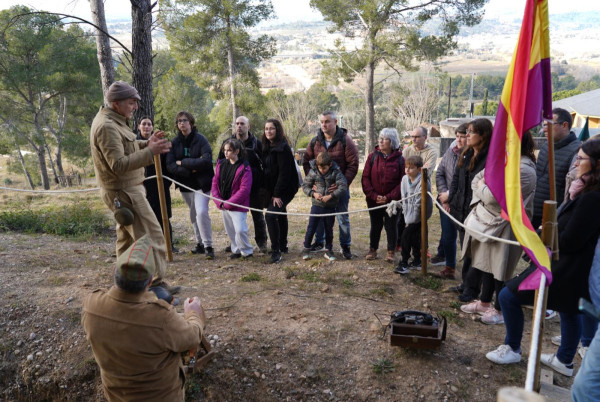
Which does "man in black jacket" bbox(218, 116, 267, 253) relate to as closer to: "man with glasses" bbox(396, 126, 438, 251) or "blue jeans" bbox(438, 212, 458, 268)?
"man with glasses" bbox(396, 126, 438, 251)

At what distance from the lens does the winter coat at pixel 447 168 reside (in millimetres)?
5301

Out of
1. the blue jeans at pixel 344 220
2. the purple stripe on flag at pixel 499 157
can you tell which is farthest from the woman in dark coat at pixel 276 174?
the purple stripe on flag at pixel 499 157

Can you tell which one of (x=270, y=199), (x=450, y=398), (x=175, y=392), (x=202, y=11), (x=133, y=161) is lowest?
(x=450, y=398)

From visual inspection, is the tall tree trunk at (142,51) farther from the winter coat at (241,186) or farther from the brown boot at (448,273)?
the brown boot at (448,273)


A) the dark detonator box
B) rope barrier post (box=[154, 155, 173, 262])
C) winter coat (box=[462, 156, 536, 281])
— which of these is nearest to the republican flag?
the dark detonator box

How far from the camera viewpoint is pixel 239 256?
20.5ft

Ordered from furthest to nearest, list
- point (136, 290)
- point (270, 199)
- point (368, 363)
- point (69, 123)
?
1. point (69, 123)
2. point (270, 199)
3. point (368, 363)
4. point (136, 290)

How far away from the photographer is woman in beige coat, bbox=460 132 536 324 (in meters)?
3.90

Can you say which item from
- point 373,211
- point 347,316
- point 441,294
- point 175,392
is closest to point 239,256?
point 373,211

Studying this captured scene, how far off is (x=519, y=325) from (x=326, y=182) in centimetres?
306

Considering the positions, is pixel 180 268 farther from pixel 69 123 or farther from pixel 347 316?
pixel 69 123

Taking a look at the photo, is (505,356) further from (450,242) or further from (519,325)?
(450,242)

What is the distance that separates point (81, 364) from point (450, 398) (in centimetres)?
319

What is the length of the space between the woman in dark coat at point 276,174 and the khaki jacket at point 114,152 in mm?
2166
